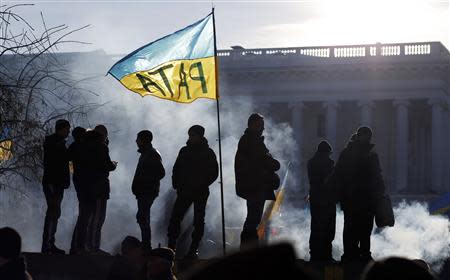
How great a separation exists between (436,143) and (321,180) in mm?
64541

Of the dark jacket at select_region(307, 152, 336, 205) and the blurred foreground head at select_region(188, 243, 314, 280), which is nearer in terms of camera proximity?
the blurred foreground head at select_region(188, 243, 314, 280)

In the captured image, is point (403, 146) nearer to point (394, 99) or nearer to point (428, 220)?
point (394, 99)

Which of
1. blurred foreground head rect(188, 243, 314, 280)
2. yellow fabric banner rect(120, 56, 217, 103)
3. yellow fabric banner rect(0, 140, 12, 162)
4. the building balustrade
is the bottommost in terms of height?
yellow fabric banner rect(0, 140, 12, 162)

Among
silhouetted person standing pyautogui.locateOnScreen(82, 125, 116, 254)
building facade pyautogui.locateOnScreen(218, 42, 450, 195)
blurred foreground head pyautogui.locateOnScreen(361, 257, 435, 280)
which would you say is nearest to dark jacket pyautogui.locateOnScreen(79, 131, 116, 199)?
silhouetted person standing pyautogui.locateOnScreen(82, 125, 116, 254)

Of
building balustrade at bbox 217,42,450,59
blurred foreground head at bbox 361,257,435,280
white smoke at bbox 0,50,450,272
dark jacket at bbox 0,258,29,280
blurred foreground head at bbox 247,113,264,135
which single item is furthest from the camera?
Result: building balustrade at bbox 217,42,450,59

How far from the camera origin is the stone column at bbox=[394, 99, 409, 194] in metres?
75.7

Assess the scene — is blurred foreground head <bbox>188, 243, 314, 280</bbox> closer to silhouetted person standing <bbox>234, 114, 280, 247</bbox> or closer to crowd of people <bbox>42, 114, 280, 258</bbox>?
crowd of people <bbox>42, 114, 280, 258</bbox>

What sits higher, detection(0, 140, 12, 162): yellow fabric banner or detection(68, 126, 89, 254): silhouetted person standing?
detection(0, 140, 12, 162): yellow fabric banner

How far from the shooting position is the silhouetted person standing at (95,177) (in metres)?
14.1

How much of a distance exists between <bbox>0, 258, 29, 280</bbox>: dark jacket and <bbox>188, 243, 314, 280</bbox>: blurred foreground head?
406cm

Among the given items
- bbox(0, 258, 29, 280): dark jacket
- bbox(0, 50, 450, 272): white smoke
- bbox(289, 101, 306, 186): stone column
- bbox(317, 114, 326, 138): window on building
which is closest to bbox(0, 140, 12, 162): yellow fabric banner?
bbox(0, 50, 450, 272): white smoke

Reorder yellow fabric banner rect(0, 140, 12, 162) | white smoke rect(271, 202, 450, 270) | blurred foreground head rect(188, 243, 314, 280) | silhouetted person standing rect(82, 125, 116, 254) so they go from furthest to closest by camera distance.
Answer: white smoke rect(271, 202, 450, 270) → yellow fabric banner rect(0, 140, 12, 162) → silhouetted person standing rect(82, 125, 116, 254) → blurred foreground head rect(188, 243, 314, 280)

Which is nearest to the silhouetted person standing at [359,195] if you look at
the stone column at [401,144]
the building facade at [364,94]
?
the stone column at [401,144]

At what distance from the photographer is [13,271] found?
7.42 metres
